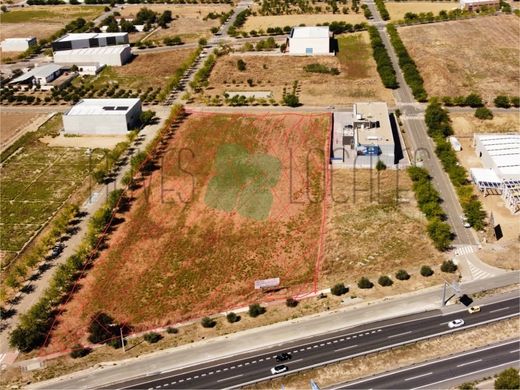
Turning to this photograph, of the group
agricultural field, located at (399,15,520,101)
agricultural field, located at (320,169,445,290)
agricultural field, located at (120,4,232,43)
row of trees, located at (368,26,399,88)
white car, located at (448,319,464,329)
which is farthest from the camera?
agricultural field, located at (120,4,232,43)

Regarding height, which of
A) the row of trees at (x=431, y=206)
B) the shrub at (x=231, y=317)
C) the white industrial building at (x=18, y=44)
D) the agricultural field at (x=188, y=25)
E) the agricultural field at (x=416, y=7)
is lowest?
the shrub at (x=231, y=317)

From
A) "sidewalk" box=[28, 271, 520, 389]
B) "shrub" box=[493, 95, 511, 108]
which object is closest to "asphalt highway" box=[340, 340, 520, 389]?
"sidewalk" box=[28, 271, 520, 389]

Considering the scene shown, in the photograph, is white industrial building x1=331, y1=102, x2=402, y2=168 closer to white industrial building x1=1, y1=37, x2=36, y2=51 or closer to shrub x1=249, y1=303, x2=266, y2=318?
shrub x1=249, y1=303, x2=266, y2=318

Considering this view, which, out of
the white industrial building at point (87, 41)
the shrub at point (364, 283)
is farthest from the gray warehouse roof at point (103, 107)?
the shrub at point (364, 283)

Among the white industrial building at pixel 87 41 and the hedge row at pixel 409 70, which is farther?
the white industrial building at pixel 87 41

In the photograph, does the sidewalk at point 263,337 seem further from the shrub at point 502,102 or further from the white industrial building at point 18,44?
the white industrial building at point 18,44

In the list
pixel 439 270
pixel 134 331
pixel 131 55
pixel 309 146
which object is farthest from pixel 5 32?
pixel 439 270

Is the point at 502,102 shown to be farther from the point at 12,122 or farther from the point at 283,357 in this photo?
the point at 12,122
